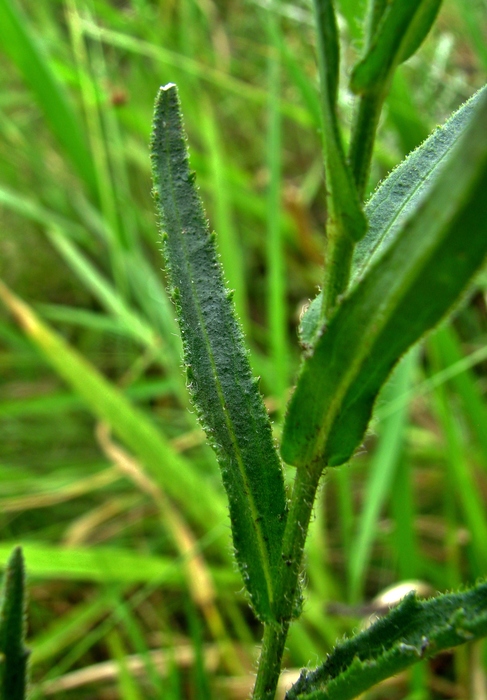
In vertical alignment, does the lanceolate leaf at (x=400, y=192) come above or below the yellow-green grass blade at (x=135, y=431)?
below

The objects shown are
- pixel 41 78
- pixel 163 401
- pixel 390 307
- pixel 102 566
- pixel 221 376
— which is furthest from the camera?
pixel 163 401

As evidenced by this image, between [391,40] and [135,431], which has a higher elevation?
[135,431]

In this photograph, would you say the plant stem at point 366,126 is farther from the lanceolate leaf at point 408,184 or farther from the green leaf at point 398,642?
the green leaf at point 398,642

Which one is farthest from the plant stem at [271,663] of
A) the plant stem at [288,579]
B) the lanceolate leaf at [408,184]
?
the lanceolate leaf at [408,184]

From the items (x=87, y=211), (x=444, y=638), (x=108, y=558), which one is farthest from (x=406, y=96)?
(x=444, y=638)

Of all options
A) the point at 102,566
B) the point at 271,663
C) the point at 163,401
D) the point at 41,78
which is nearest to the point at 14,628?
the point at 271,663

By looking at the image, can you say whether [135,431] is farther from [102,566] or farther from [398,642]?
[398,642]

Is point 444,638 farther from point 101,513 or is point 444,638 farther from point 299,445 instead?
point 101,513
